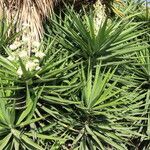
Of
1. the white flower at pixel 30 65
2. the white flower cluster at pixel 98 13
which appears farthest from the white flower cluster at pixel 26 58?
the white flower cluster at pixel 98 13

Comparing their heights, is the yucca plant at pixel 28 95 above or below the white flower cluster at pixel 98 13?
below

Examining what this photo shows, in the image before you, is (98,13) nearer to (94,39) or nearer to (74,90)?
(94,39)

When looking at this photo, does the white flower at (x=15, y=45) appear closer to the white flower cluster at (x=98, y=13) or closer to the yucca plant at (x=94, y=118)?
the yucca plant at (x=94, y=118)

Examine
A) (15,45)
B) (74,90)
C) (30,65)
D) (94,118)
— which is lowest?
(94,118)

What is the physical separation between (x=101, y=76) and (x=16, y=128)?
126cm

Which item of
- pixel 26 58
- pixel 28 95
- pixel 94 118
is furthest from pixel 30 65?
pixel 94 118

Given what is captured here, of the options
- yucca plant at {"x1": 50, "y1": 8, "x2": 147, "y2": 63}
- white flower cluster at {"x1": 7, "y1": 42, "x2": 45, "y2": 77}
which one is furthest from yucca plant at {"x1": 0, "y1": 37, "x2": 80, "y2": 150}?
yucca plant at {"x1": 50, "y1": 8, "x2": 147, "y2": 63}

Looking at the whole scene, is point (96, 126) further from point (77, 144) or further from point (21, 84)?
point (21, 84)

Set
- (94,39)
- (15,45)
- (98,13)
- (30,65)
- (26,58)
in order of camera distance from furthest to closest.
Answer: (98,13) → (94,39) → (15,45) → (26,58) → (30,65)

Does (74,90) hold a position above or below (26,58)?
below

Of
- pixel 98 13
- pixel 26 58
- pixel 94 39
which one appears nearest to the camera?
pixel 26 58

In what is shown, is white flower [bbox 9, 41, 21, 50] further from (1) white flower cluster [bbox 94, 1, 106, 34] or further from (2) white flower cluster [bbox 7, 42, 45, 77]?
(1) white flower cluster [bbox 94, 1, 106, 34]

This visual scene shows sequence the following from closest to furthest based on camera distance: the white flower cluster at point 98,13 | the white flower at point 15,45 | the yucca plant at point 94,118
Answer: the white flower at point 15,45, the yucca plant at point 94,118, the white flower cluster at point 98,13

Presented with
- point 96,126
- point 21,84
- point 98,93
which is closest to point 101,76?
point 98,93
